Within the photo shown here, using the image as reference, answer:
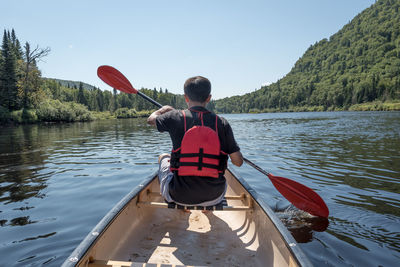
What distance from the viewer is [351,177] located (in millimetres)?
7207

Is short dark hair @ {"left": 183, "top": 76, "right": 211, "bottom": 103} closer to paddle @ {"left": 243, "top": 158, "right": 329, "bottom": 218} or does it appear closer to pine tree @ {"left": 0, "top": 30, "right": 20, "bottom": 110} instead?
paddle @ {"left": 243, "top": 158, "right": 329, "bottom": 218}

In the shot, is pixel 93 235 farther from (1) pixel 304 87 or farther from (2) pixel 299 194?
(1) pixel 304 87

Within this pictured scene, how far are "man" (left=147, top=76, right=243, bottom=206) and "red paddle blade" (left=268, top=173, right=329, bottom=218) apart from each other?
5.08ft

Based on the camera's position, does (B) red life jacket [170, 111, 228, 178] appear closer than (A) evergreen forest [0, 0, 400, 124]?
Yes

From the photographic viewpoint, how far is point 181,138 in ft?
8.87

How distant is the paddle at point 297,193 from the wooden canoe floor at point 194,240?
0.76 meters

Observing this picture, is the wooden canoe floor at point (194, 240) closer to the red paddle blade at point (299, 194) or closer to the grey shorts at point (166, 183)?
the grey shorts at point (166, 183)

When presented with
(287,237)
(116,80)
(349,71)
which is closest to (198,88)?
(287,237)

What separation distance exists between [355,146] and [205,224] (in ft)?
37.3

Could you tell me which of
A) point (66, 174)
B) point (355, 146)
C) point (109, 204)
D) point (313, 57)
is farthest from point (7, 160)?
point (313, 57)

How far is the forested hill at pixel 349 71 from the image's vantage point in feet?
291

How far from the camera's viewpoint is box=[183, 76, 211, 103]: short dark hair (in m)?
2.74

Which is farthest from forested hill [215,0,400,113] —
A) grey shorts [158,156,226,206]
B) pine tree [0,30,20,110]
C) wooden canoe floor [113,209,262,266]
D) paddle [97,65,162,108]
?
grey shorts [158,156,226,206]

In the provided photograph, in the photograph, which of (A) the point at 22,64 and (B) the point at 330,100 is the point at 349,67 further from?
(A) the point at 22,64
